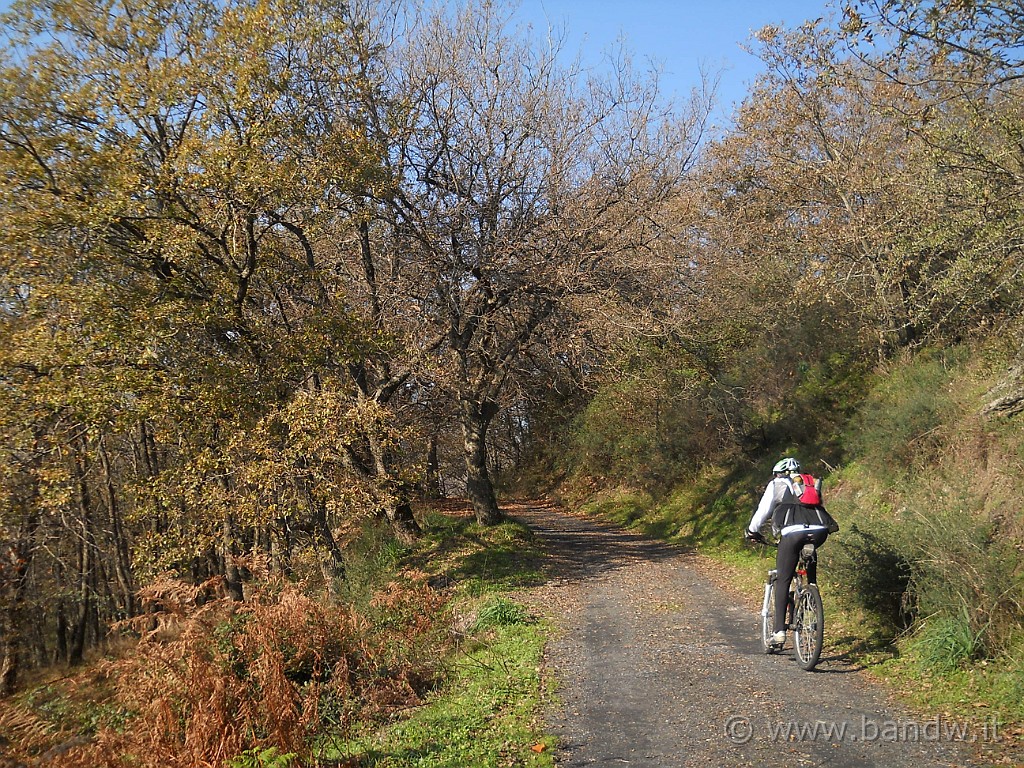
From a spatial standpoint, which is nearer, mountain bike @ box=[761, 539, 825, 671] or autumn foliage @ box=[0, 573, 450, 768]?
autumn foliage @ box=[0, 573, 450, 768]

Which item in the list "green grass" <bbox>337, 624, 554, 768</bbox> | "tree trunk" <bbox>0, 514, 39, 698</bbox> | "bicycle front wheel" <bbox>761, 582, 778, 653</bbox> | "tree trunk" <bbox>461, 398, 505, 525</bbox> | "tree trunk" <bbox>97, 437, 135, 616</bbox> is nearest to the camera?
"green grass" <bbox>337, 624, 554, 768</bbox>

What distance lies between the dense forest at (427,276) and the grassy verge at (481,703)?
1576mm

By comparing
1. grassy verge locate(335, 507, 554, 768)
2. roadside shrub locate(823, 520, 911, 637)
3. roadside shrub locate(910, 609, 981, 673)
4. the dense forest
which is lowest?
grassy verge locate(335, 507, 554, 768)

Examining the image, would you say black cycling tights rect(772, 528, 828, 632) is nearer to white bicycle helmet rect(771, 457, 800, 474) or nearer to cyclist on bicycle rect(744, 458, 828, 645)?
cyclist on bicycle rect(744, 458, 828, 645)

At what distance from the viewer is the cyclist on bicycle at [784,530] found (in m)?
7.56

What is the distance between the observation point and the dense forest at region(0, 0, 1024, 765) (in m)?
11.5

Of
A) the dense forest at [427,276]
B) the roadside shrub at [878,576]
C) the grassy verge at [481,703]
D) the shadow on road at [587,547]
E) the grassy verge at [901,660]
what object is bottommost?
the shadow on road at [587,547]

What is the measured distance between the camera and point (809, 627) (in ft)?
24.8

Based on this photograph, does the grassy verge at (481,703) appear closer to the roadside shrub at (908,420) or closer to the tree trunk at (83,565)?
the roadside shrub at (908,420)

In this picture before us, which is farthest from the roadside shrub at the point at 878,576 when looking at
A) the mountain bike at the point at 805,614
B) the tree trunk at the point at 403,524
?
the tree trunk at the point at 403,524

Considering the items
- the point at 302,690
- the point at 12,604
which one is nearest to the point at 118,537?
the point at 12,604

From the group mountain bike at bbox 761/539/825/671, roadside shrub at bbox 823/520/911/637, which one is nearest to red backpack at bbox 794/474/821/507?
mountain bike at bbox 761/539/825/671

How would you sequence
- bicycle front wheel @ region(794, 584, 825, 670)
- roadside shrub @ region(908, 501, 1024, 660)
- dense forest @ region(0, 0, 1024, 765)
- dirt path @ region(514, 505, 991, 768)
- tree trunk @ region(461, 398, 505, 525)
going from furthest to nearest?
tree trunk @ region(461, 398, 505, 525), dense forest @ region(0, 0, 1024, 765), bicycle front wheel @ region(794, 584, 825, 670), roadside shrub @ region(908, 501, 1024, 660), dirt path @ region(514, 505, 991, 768)

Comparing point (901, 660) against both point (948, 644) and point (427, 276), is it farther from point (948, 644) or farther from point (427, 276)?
point (427, 276)
